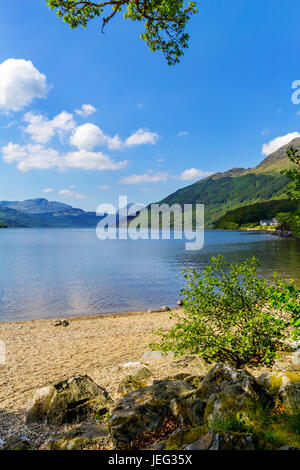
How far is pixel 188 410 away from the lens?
294 inches

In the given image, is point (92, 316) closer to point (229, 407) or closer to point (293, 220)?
point (293, 220)

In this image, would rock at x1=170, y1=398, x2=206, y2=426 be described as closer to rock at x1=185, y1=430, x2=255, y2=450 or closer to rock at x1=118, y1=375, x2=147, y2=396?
rock at x1=185, y1=430, x2=255, y2=450

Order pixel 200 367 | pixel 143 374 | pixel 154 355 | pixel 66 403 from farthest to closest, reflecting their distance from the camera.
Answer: pixel 154 355, pixel 143 374, pixel 200 367, pixel 66 403

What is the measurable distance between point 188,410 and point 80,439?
119 inches

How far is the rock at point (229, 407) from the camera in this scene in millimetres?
6789

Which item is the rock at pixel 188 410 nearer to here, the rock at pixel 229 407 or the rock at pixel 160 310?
the rock at pixel 229 407

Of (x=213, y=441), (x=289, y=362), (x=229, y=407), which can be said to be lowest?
(x=289, y=362)

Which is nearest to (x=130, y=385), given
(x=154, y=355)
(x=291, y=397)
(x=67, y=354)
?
(x=154, y=355)

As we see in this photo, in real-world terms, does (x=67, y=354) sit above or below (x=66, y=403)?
below

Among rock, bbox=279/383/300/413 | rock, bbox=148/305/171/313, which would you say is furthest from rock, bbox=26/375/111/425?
rock, bbox=148/305/171/313

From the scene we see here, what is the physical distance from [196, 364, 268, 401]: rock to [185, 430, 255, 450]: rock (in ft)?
8.29

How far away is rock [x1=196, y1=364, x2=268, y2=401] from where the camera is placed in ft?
25.7
